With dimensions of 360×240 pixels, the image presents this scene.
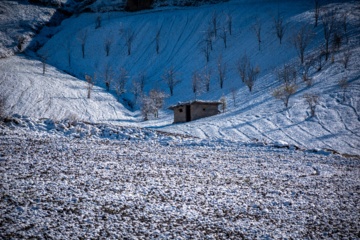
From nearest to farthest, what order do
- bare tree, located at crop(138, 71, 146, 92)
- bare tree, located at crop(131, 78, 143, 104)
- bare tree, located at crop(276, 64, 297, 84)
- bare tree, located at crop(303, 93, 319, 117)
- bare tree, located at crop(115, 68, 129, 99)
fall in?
bare tree, located at crop(303, 93, 319, 117), bare tree, located at crop(276, 64, 297, 84), bare tree, located at crop(131, 78, 143, 104), bare tree, located at crop(115, 68, 129, 99), bare tree, located at crop(138, 71, 146, 92)

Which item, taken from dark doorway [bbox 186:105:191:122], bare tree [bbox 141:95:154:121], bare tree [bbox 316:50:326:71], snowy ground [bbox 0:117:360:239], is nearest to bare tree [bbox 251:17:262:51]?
bare tree [bbox 316:50:326:71]

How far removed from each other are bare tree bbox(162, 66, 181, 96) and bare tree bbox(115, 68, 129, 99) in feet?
32.3

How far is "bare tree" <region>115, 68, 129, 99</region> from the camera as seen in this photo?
188 ft

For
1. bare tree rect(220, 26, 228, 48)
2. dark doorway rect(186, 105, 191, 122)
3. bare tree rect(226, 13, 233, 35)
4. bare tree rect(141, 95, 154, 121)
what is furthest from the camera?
bare tree rect(226, 13, 233, 35)

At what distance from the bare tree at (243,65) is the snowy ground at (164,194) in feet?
135

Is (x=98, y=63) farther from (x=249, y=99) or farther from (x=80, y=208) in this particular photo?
(x=80, y=208)

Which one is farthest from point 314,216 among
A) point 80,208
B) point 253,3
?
point 253,3

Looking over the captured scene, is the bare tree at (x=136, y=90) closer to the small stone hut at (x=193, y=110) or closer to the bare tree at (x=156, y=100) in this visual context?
the bare tree at (x=156, y=100)

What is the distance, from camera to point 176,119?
3772 centimetres

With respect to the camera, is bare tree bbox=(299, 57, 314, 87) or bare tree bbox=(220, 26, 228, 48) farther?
bare tree bbox=(220, 26, 228, 48)

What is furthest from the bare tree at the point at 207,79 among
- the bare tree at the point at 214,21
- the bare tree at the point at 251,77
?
the bare tree at the point at 214,21

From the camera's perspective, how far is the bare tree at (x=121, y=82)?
2261 inches

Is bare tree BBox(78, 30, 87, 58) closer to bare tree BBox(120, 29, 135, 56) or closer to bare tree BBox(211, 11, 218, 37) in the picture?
bare tree BBox(120, 29, 135, 56)

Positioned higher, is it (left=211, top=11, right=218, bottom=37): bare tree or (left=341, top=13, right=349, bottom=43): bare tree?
(left=211, top=11, right=218, bottom=37): bare tree
